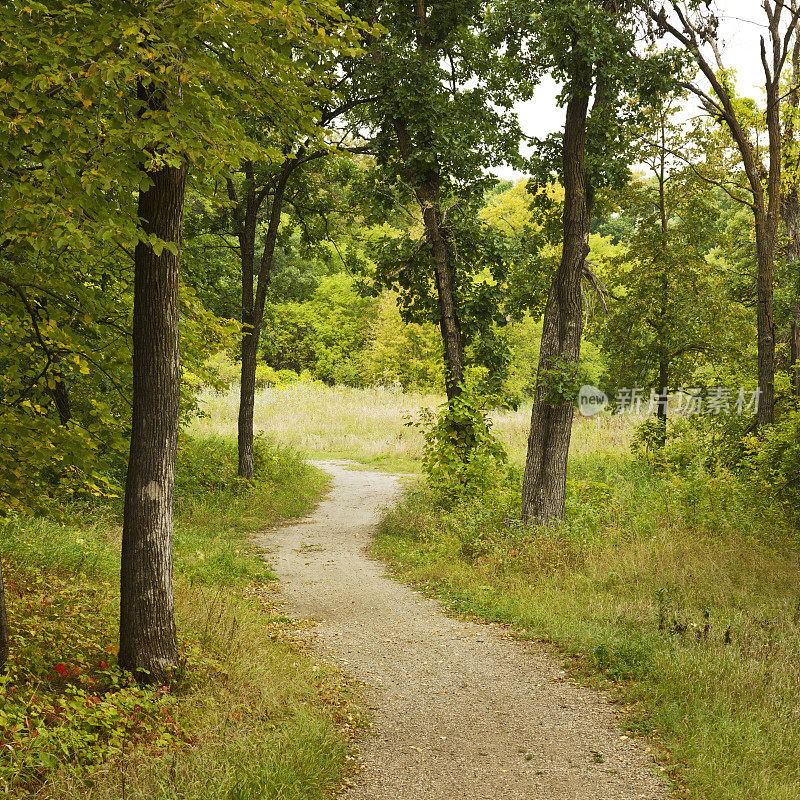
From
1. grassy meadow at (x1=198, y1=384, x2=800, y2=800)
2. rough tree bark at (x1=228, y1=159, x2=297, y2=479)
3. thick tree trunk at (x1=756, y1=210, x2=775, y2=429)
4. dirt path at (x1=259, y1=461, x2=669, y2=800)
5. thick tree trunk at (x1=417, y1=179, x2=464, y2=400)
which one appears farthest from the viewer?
rough tree bark at (x1=228, y1=159, x2=297, y2=479)

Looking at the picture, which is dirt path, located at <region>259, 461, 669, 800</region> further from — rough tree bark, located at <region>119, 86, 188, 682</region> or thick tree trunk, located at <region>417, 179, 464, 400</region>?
thick tree trunk, located at <region>417, 179, 464, 400</region>

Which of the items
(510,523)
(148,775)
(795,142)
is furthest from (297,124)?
(795,142)

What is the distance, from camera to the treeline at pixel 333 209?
402cm

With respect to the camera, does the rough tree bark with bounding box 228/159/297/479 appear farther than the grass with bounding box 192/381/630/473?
No

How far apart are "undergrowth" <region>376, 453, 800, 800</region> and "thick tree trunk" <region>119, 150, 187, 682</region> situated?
12.3 ft

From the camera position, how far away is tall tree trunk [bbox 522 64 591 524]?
9984 mm

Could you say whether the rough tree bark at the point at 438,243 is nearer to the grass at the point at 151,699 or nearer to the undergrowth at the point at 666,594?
the undergrowth at the point at 666,594

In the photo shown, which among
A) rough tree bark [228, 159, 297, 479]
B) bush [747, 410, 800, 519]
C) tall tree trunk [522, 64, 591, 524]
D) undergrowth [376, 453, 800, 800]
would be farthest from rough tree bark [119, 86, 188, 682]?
rough tree bark [228, 159, 297, 479]

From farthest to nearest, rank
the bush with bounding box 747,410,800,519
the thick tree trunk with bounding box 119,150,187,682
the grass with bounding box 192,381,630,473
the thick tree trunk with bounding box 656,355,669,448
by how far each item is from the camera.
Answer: the grass with bounding box 192,381,630,473, the thick tree trunk with bounding box 656,355,669,448, the bush with bounding box 747,410,800,519, the thick tree trunk with bounding box 119,150,187,682

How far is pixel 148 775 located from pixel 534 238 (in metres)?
10.2

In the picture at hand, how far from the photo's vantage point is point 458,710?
5438 millimetres

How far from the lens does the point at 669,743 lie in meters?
4.72

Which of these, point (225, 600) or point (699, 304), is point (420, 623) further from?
point (699, 304)

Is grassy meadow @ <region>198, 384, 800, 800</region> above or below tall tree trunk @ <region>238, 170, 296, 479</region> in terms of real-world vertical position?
below
